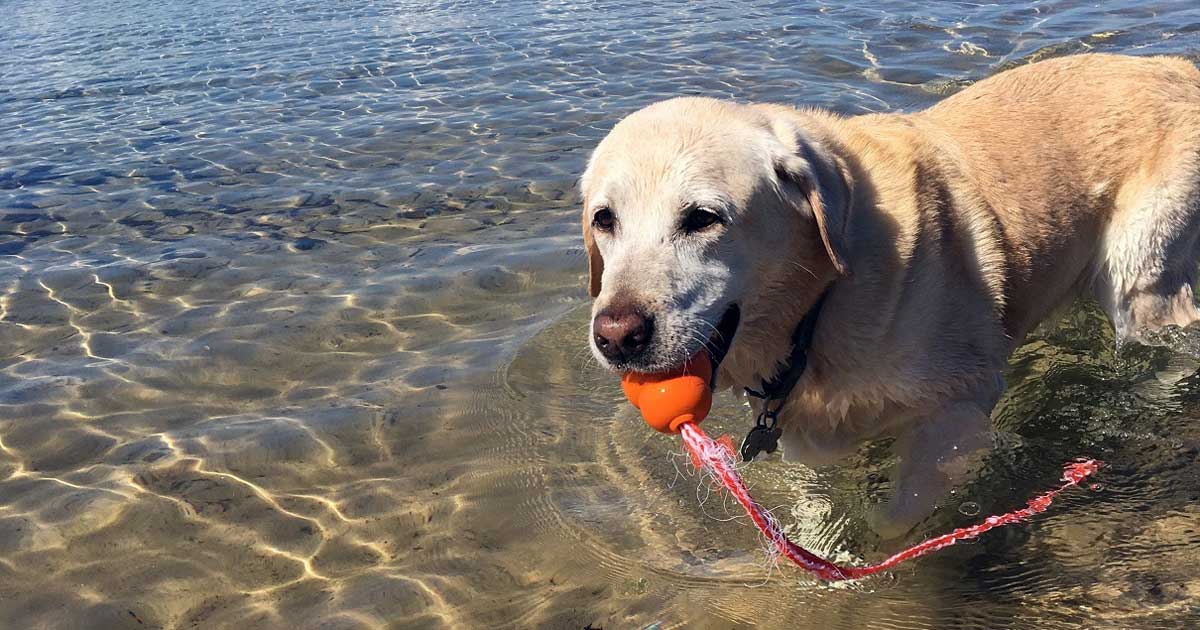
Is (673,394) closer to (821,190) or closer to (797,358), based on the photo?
(797,358)

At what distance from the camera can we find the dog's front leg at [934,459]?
12.3ft

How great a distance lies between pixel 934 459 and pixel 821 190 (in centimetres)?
113

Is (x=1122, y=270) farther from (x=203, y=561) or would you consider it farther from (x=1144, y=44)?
(x=1144, y=44)

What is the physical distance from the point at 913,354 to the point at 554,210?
4.59 metres

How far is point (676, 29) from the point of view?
14.6 meters

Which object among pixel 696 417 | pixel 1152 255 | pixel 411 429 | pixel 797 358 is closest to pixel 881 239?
pixel 797 358

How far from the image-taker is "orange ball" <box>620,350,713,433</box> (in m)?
3.36

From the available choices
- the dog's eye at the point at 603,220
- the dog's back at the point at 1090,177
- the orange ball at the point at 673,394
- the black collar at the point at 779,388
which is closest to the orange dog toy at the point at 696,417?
the orange ball at the point at 673,394

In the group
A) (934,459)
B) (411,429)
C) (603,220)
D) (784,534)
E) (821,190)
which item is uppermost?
(821,190)

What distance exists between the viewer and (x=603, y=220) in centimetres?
372

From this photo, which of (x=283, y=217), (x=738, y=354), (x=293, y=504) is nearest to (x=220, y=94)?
(x=283, y=217)

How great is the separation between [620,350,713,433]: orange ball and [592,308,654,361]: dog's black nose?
0.16 meters

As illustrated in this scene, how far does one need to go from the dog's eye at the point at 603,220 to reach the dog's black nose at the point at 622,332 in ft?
1.66

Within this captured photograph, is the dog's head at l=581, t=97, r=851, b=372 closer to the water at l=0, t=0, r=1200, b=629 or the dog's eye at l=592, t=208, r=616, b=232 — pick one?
the dog's eye at l=592, t=208, r=616, b=232
